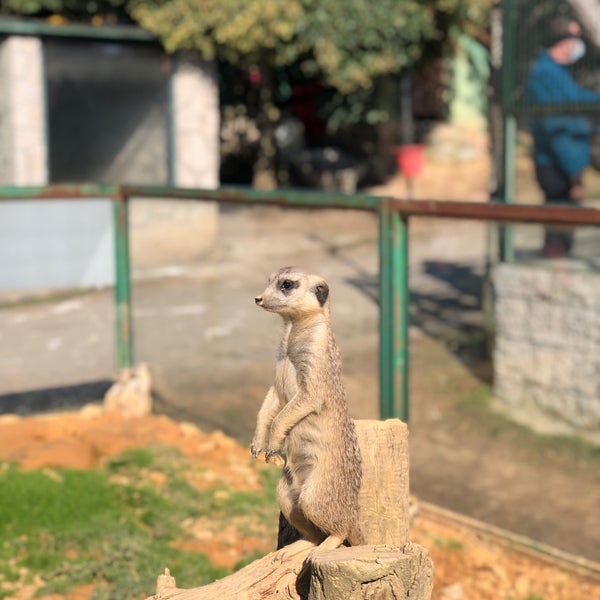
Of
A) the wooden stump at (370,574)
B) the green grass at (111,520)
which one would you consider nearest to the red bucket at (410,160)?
the green grass at (111,520)

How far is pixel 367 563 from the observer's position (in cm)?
229

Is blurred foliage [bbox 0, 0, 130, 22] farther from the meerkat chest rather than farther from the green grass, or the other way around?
the meerkat chest

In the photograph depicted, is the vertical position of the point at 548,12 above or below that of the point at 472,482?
above

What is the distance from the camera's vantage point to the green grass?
3932 mm

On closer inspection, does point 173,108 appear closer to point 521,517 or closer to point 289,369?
point 521,517

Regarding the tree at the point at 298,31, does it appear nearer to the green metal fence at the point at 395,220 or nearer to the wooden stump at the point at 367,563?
the green metal fence at the point at 395,220

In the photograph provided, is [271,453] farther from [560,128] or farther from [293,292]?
[560,128]

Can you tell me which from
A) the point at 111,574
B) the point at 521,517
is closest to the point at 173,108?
the point at 521,517

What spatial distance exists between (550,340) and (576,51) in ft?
6.79

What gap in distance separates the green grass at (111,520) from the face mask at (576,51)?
146 inches

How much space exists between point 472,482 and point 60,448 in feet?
7.34

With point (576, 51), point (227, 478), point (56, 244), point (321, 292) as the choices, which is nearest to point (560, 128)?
point (576, 51)

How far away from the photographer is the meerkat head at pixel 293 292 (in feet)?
8.86

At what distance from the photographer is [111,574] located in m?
3.90
